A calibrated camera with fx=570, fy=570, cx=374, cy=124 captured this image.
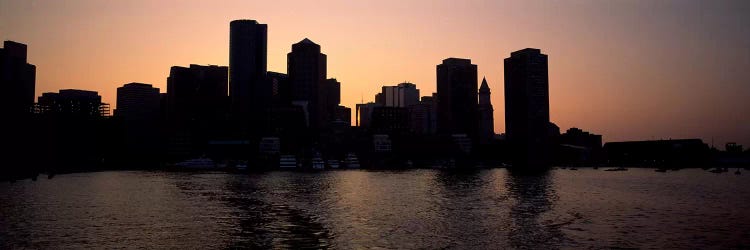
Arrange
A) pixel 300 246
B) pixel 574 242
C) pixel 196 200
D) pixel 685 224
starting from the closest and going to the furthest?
pixel 300 246
pixel 574 242
pixel 685 224
pixel 196 200

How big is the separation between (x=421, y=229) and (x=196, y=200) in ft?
166

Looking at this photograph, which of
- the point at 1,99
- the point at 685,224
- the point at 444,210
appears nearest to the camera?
the point at 685,224

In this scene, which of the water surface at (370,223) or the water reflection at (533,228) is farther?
the water surface at (370,223)

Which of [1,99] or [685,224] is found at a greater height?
[1,99]

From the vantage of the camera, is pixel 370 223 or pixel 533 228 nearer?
pixel 533 228

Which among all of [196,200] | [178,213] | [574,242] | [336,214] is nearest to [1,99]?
[196,200]

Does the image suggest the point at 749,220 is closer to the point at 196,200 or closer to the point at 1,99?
the point at 196,200

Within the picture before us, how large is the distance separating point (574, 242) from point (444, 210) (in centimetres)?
2973

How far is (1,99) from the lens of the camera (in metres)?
199

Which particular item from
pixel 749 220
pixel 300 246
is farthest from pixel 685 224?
pixel 300 246

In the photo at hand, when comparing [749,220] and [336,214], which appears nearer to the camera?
[749,220]

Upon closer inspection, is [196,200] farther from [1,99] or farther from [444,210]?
[1,99]

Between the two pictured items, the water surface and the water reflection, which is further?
the water surface

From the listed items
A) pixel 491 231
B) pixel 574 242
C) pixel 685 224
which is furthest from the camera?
pixel 685 224
